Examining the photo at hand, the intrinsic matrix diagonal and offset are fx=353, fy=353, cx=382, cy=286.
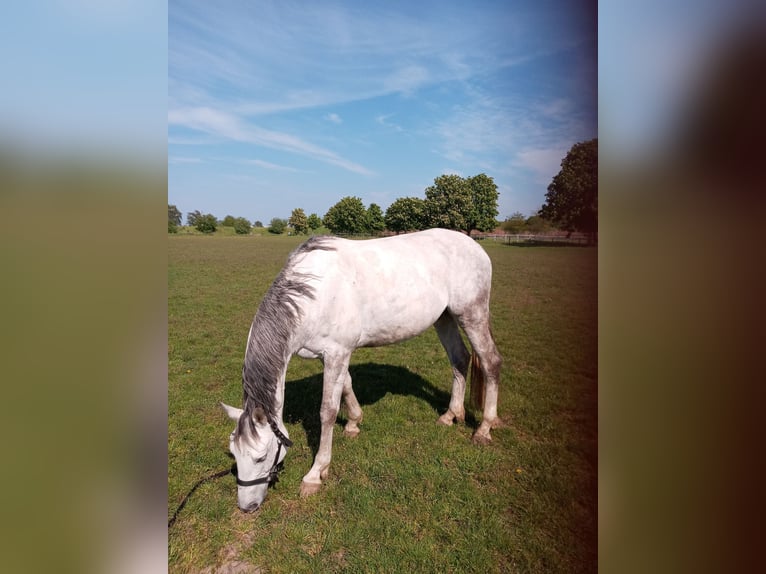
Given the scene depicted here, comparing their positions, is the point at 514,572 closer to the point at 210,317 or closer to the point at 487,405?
the point at 487,405

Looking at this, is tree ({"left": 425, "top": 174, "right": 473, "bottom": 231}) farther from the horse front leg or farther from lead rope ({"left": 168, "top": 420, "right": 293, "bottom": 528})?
lead rope ({"left": 168, "top": 420, "right": 293, "bottom": 528})

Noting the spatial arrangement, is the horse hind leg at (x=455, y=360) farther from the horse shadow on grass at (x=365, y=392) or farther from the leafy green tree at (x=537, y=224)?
the leafy green tree at (x=537, y=224)

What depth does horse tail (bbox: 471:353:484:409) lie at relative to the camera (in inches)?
162

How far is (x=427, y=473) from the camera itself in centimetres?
328

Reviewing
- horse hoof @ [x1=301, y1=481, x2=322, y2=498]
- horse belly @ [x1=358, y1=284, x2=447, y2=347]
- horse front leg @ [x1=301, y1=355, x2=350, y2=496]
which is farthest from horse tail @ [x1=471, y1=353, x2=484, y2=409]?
horse hoof @ [x1=301, y1=481, x2=322, y2=498]

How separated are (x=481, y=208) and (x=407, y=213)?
1.45 meters

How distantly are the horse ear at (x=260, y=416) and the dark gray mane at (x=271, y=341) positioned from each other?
0.03 meters

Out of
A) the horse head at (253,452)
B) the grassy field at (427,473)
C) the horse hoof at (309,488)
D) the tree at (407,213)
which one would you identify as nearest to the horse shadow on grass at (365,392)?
the grassy field at (427,473)

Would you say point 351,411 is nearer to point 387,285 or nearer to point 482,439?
point 482,439

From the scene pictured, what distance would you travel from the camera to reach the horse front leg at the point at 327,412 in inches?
125

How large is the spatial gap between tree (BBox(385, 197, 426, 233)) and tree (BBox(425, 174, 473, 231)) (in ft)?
0.26
